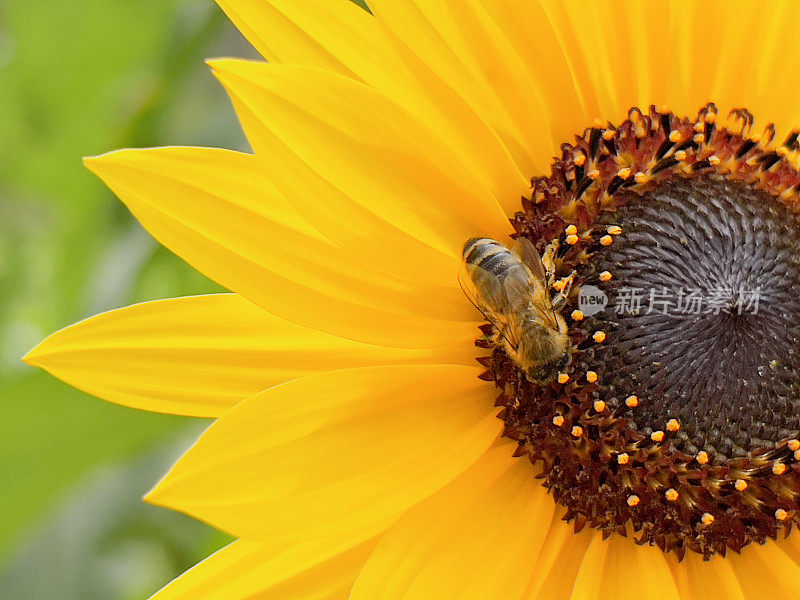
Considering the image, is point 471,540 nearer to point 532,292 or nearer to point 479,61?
point 532,292

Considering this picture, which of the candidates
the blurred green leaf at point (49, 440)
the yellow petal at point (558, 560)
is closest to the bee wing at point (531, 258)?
the yellow petal at point (558, 560)

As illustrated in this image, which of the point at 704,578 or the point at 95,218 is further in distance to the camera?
the point at 95,218

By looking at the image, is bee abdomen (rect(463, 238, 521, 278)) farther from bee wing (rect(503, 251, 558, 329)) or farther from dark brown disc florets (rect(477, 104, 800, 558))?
dark brown disc florets (rect(477, 104, 800, 558))

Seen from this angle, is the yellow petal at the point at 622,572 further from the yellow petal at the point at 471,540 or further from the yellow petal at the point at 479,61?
the yellow petal at the point at 479,61

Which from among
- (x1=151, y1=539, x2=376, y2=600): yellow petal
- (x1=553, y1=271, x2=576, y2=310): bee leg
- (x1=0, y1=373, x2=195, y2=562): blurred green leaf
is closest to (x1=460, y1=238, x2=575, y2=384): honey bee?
(x1=553, y1=271, x2=576, y2=310): bee leg

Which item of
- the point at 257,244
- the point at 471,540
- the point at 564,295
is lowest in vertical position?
the point at 471,540

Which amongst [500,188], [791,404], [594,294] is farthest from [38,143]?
[791,404]

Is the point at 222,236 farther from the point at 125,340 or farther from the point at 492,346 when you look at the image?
the point at 492,346

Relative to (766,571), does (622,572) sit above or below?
above

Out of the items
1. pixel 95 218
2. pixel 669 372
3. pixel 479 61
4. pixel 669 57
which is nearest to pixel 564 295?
pixel 669 372
